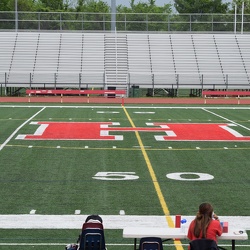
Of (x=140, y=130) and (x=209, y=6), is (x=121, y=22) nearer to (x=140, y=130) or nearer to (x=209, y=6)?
(x=209, y=6)

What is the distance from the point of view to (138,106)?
1583 inches

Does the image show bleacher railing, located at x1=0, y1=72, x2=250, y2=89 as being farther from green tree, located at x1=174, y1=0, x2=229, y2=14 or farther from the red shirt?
the red shirt

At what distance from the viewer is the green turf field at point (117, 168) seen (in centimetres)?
1354

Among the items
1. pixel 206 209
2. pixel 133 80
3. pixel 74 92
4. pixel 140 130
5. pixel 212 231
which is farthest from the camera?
pixel 133 80

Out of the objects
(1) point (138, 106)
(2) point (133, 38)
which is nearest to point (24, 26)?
(2) point (133, 38)

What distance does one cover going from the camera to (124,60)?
5609cm

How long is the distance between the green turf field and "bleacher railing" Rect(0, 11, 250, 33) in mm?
28577

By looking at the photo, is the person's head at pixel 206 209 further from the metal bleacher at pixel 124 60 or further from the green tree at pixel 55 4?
the green tree at pixel 55 4

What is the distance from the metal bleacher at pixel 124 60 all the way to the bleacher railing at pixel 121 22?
31.4 inches

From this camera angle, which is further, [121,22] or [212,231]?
[121,22]

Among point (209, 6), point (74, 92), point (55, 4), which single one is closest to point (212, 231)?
point (74, 92)

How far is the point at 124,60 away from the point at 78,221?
144ft

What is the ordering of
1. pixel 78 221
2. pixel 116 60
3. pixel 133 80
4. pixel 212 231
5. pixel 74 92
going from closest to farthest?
1. pixel 212 231
2. pixel 78 221
3. pixel 74 92
4. pixel 133 80
5. pixel 116 60

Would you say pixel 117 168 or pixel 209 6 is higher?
pixel 209 6
